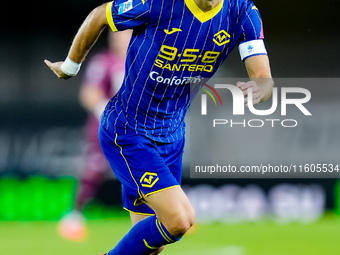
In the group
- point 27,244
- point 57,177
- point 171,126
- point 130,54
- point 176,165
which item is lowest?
point 27,244

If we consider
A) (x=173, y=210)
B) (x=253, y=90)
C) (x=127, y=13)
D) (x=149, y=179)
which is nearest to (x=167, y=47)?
(x=127, y=13)

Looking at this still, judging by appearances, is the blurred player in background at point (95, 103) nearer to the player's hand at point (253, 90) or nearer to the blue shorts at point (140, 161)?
the blue shorts at point (140, 161)

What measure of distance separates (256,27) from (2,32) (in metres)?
2.71

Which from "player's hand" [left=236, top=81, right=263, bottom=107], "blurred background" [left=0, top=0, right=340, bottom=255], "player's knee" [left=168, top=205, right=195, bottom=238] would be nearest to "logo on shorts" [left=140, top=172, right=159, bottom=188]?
"player's knee" [left=168, top=205, right=195, bottom=238]

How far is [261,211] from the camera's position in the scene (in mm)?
5125

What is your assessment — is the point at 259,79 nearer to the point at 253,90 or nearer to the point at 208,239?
the point at 253,90

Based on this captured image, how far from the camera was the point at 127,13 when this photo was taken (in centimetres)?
285

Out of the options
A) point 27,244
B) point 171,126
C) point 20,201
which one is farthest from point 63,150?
point 171,126

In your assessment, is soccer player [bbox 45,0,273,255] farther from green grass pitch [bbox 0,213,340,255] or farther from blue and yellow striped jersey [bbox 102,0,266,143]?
green grass pitch [bbox 0,213,340,255]

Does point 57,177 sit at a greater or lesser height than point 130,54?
lesser

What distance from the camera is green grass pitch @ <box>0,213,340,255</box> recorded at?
441 centimetres

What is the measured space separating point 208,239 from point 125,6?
241cm

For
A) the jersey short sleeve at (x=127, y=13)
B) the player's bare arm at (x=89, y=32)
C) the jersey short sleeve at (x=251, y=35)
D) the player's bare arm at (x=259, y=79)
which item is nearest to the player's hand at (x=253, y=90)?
the player's bare arm at (x=259, y=79)

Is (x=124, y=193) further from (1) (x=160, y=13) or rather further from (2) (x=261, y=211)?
(2) (x=261, y=211)
